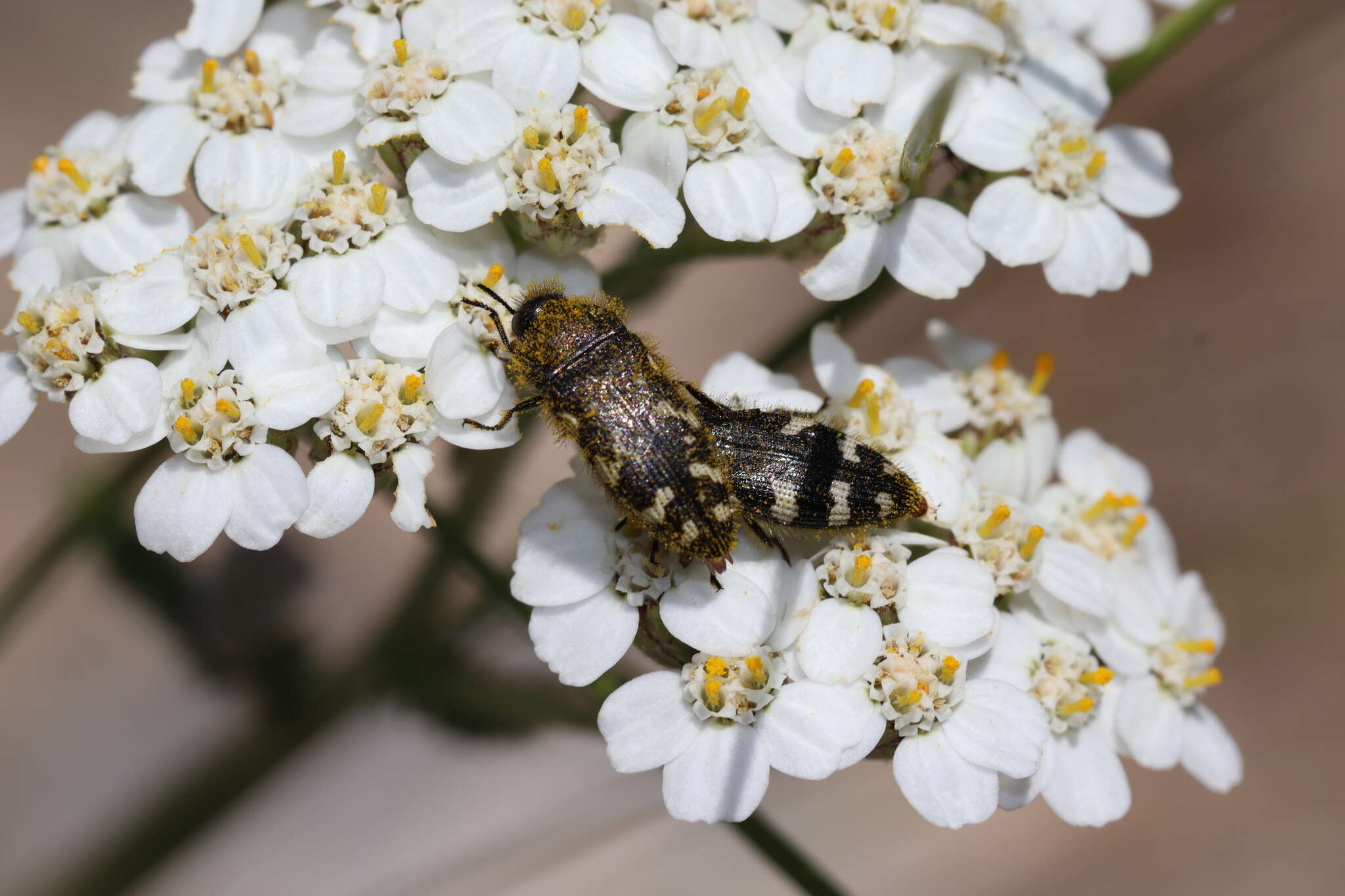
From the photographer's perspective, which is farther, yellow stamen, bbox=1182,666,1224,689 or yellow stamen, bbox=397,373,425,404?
yellow stamen, bbox=1182,666,1224,689

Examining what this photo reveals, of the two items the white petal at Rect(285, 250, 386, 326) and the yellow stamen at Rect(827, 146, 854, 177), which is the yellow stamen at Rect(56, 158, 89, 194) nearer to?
the white petal at Rect(285, 250, 386, 326)

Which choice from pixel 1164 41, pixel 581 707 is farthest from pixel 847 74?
pixel 581 707

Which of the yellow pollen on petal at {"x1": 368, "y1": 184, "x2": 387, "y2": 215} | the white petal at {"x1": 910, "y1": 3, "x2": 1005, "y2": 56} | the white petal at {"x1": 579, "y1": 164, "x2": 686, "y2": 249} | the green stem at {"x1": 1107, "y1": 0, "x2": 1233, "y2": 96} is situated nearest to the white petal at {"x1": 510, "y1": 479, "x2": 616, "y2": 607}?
the white petal at {"x1": 579, "y1": 164, "x2": 686, "y2": 249}

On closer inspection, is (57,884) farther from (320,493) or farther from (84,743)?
(320,493)

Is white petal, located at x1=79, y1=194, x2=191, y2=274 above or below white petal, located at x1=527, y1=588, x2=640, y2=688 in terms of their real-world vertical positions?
above

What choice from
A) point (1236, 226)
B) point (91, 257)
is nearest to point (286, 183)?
point (91, 257)

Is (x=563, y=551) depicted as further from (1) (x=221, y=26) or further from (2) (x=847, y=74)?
(1) (x=221, y=26)
